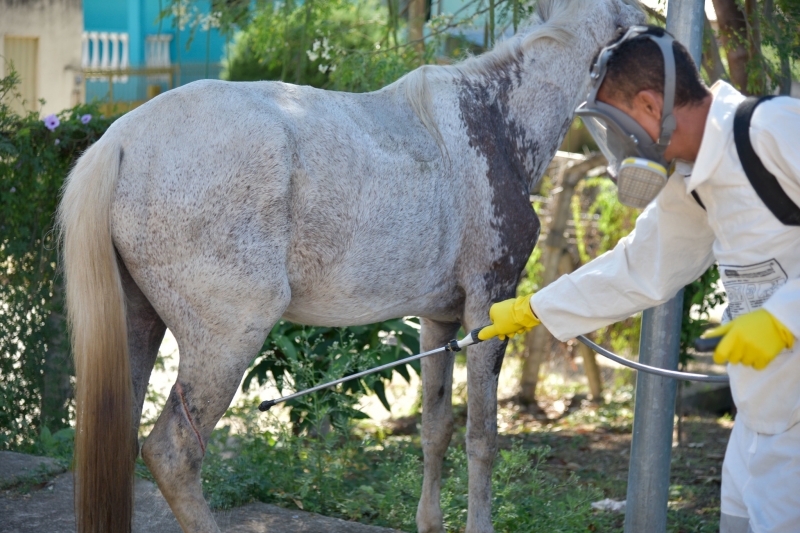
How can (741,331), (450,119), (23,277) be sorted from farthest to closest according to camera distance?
1. (23,277)
2. (450,119)
3. (741,331)

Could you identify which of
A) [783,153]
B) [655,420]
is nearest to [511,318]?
[655,420]

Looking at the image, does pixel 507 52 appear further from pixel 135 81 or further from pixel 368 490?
pixel 135 81

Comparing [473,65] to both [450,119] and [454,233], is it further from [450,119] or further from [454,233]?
[454,233]

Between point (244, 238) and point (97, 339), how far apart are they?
586 mm

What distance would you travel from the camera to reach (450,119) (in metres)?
3.34

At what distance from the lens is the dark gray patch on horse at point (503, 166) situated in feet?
11.0

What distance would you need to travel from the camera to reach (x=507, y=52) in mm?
3568

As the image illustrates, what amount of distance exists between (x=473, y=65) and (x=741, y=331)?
6.18 ft

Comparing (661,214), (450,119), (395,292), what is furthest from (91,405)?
(661,214)

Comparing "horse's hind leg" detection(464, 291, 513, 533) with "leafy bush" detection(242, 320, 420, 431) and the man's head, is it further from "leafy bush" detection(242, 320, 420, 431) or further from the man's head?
the man's head

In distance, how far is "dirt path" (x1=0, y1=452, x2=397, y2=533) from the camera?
358 centimetres

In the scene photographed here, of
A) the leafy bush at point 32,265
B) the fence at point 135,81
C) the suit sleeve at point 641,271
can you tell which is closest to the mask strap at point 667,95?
the suit sleeve at point 641,271

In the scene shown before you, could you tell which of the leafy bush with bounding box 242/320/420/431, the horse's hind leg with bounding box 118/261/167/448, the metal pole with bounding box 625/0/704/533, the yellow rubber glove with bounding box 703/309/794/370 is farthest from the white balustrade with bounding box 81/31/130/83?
the yellow rubber glove with bounding box 703/309/794/370

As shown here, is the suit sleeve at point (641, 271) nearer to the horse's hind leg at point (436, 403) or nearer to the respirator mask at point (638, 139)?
the respirator mask at point (638, 139)
